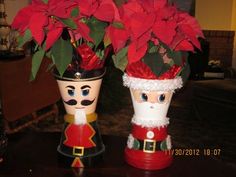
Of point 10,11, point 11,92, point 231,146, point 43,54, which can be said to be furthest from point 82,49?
point 10,11

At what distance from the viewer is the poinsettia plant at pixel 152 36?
74cm

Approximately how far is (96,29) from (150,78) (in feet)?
0.57

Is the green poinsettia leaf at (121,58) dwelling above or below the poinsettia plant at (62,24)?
below

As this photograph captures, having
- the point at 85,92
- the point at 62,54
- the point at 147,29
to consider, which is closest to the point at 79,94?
the point at 85,92

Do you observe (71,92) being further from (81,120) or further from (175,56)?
(175,56)

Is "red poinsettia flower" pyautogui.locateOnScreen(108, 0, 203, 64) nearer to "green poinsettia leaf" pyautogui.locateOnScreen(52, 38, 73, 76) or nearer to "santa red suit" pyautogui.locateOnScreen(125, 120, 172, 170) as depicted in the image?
"green poinsettia leaf" pyautogui.locateOnScreen(52, 38, 73, 76)

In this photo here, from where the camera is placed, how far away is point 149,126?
874mm

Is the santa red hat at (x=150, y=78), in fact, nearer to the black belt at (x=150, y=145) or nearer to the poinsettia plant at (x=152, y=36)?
the poinsettia plant at (x=152, y=36)

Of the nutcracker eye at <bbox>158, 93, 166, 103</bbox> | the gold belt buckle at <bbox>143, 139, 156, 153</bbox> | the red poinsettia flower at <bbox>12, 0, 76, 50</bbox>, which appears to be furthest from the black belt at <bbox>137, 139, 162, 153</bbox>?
the red poinsettia flower at <bbox>12, 0, 76, 50</bbox>

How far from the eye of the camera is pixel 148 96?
85cm

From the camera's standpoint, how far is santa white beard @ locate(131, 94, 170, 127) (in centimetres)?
86

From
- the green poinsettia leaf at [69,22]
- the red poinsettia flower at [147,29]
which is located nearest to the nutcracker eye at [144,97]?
the red poinsettia flower at [147,29]

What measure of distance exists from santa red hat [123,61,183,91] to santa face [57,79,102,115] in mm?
93

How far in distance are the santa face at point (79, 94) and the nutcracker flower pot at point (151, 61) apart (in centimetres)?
9
